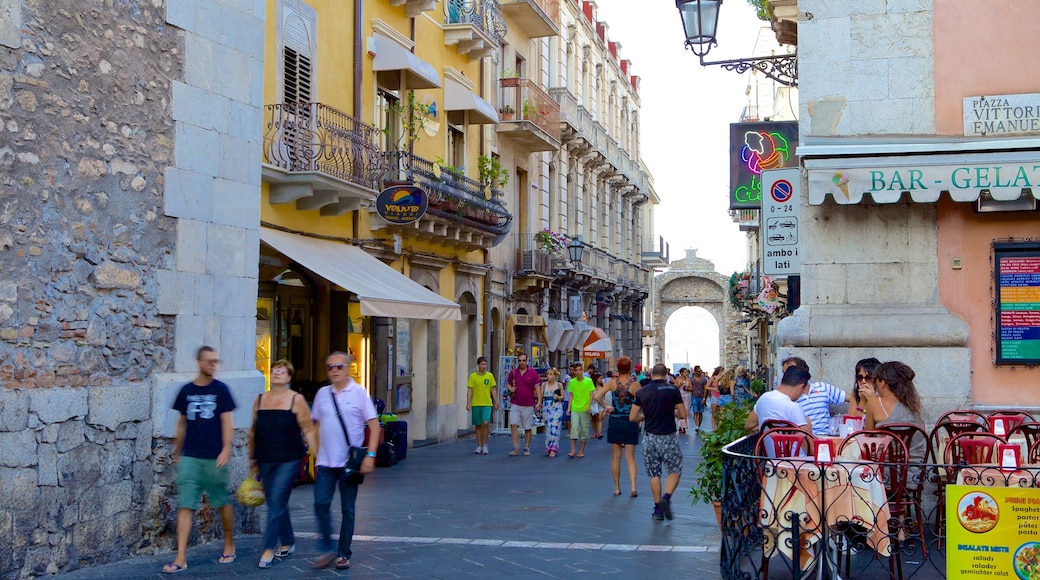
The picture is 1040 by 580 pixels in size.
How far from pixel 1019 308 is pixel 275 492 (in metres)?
6.09

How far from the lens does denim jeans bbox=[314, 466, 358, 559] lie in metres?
8.39

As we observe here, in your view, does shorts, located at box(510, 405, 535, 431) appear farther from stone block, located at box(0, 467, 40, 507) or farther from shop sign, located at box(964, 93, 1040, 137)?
stone block, located at box(0, 467, 40, 507)

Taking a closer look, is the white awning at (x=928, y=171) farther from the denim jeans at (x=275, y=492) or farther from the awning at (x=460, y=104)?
the awning at (x=460, y=104)

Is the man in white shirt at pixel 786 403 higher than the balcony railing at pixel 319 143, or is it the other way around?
the balcony railing at pixel 319 143

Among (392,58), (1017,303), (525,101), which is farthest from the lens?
(525,101)

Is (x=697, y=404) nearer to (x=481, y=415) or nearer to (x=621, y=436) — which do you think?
(x=481, y=415)

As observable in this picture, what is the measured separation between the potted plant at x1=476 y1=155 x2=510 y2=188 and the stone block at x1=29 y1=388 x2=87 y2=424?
52.2ft

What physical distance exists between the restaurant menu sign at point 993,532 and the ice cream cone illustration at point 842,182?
3.42 meters

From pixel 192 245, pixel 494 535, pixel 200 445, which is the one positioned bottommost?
pixel 494 535

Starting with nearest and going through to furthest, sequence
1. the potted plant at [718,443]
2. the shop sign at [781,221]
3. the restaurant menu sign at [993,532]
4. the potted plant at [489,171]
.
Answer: the restaurant menu sign at [993,532], the potted plant at [718,443], the shop sign at [781,221], the potted plant at [489,171]

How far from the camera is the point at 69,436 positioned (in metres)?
8.10

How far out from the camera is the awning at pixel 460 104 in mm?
22375

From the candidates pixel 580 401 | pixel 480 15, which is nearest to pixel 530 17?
pixel 480 15

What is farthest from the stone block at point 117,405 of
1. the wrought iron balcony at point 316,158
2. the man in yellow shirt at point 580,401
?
the man in yellow shirt at point 580,401
